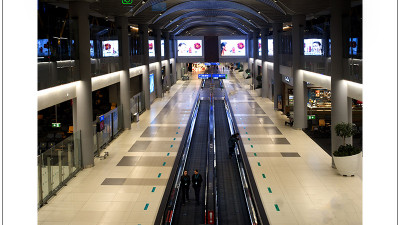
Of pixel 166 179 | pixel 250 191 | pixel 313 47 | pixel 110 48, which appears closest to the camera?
pixel 250 191

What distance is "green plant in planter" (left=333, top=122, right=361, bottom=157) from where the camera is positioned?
1469 cm

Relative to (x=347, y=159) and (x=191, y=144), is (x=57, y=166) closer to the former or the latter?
(x=347, y=159)

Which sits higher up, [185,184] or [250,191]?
[185,184]

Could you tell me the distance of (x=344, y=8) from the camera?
15773 millimetres

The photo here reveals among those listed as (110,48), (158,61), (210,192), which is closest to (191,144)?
(110,48)

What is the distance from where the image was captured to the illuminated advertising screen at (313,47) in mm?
21047

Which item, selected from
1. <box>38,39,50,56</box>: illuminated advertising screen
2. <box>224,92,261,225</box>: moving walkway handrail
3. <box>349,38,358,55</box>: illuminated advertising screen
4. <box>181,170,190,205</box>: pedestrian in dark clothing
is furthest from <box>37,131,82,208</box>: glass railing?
<box>349,38,358,55</box>: illuminated advertising screen

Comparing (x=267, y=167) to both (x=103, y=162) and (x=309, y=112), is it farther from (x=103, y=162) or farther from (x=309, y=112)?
(x=309, y=112)

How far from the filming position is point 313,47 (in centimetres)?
2217

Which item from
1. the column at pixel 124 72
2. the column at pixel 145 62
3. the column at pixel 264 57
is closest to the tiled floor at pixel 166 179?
the column at pixel 124 72

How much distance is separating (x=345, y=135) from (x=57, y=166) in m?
8.89

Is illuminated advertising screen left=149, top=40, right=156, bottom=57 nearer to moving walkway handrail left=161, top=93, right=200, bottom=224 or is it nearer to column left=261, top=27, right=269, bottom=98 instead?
column left=261, top=27, right=269, bottom=98
